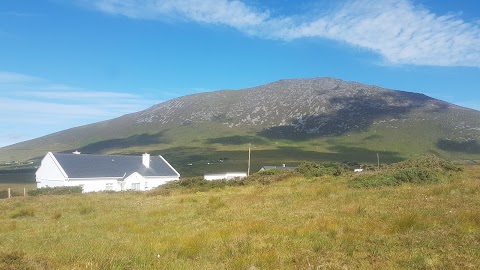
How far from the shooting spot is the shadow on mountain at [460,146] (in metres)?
155

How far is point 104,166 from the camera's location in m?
58.1

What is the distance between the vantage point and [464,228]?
9.83m

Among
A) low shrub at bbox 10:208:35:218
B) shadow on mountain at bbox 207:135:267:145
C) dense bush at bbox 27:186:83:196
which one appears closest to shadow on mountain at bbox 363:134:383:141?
shadow on mountain at bbox 207:135:267:145

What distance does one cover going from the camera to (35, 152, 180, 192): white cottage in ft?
177

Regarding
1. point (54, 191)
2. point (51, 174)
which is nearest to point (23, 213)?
point (54, 191)

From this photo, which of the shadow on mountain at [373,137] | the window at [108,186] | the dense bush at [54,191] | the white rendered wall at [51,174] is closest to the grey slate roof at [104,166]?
the white rendered wall at [51,174]

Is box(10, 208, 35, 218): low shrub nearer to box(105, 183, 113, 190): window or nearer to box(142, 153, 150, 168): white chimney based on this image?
box(105, 183, 113, 190): window

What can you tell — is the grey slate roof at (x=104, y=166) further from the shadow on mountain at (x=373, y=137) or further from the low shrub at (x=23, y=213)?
the shadow on mountain at (x=373, y=137)

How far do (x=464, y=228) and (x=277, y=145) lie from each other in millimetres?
171569

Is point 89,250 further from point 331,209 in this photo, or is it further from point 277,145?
point 277,145

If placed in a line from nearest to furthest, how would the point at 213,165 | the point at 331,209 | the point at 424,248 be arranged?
the point at 424,248
the point at 331,209
the point at 213,165

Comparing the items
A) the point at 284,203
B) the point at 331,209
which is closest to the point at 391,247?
the point at 331,209

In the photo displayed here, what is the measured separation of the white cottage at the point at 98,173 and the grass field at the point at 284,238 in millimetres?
38219

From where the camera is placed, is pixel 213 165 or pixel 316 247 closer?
pixel 316 247
